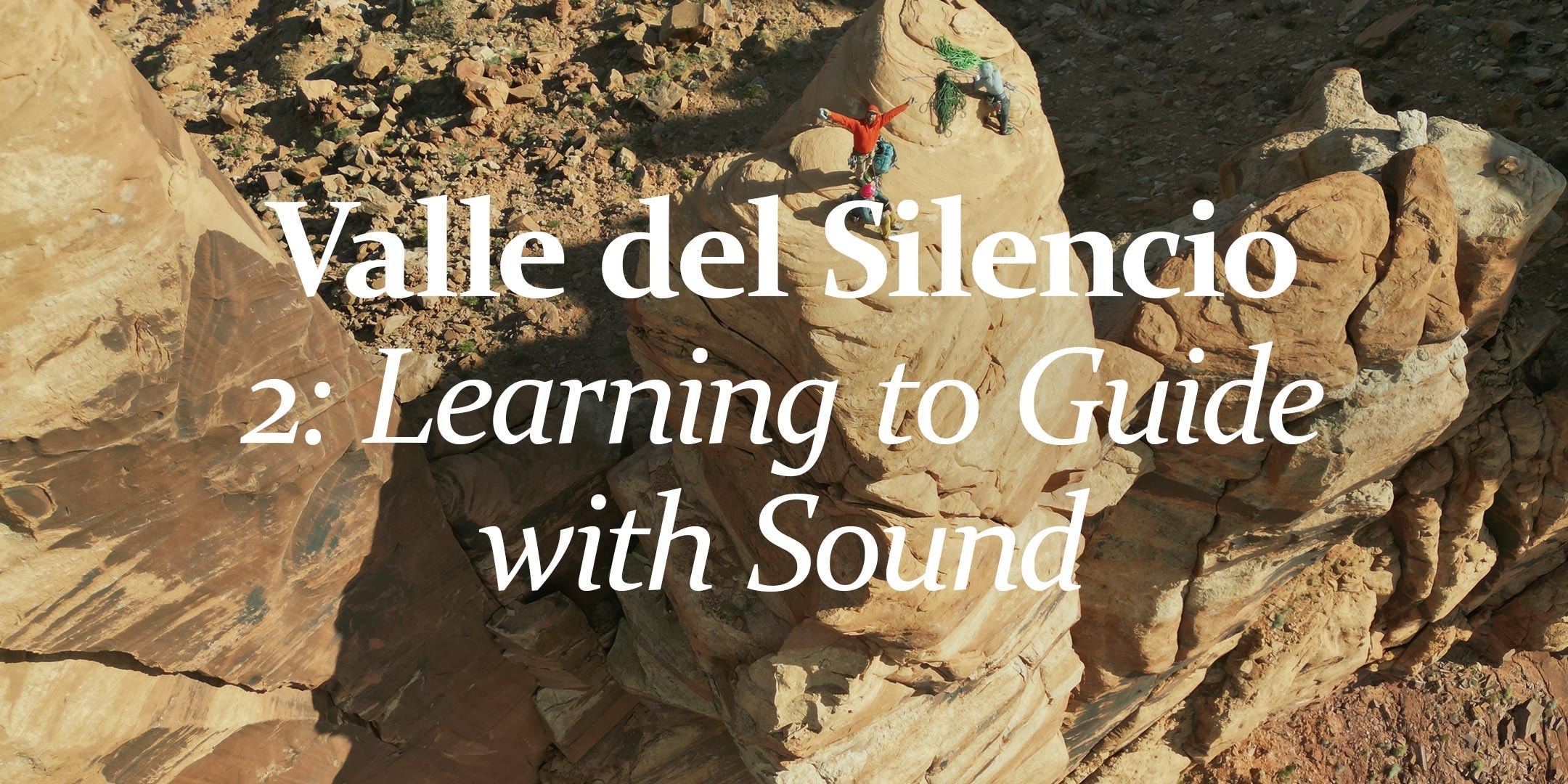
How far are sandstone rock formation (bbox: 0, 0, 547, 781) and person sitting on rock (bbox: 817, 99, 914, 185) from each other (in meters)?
2.92

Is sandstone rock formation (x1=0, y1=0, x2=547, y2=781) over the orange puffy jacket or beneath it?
beneath

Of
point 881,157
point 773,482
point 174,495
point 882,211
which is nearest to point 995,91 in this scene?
point 881,157

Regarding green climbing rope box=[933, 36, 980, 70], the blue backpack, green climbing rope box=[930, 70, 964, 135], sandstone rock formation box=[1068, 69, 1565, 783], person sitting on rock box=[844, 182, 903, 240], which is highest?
green climbing rope box=[933, 36, 980, 70]

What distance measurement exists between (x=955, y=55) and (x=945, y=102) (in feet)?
0.88

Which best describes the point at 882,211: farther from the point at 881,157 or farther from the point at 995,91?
the point at 995,91

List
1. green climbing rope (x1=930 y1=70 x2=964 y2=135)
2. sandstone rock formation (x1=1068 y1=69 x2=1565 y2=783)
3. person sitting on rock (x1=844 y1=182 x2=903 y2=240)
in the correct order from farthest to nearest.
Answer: sandstone rock formation (x1=1068 y1=69 x2=1565 y2=783) < green climbing rope (x1=930 y1=70 x2=964 y2=135) < person sitting on rock (x1=844 y1=182 x2=903 y2=240)

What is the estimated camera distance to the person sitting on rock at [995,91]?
493 cm

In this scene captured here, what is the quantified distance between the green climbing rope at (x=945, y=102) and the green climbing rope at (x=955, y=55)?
0.08 m

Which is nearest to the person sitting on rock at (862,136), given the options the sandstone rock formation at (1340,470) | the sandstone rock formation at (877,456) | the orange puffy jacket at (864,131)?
the orange puffy jacket at (864,131)

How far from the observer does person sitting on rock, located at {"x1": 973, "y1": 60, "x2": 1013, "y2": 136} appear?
16.2ft

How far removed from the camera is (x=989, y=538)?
230 inches

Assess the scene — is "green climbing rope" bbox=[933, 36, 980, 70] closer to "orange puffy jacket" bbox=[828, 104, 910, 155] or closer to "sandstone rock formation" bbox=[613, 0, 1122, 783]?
"sandstone rock formation" bbox=[613, 0, 1122, 783]

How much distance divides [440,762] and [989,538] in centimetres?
428

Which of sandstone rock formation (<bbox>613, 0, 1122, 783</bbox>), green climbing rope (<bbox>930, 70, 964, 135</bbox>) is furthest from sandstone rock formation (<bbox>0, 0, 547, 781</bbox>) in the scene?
green climbing rope (<bbox>930, 70, 964, 135</bbox>)
